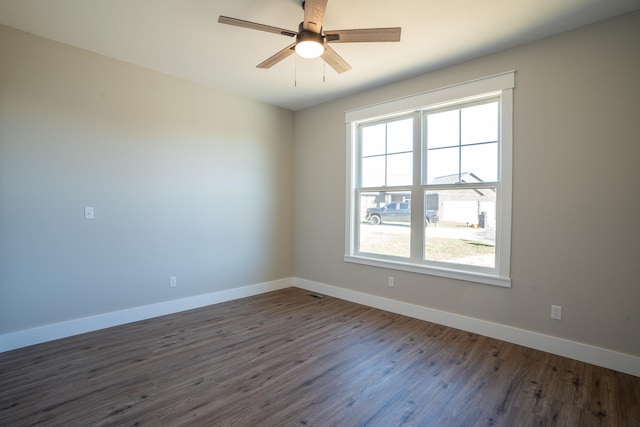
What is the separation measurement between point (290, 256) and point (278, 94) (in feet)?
8.32

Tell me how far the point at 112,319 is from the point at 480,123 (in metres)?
4.50

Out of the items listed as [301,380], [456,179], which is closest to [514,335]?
[456,179]

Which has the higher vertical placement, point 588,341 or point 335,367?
point 588,341

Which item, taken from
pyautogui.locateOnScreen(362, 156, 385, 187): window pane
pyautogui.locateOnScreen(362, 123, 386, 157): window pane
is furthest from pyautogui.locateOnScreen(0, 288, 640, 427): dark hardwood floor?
pyautogui.locateOnScreen(362, 123, 386, 157): window pane

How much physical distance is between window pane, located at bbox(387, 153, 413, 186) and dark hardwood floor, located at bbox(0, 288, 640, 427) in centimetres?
178

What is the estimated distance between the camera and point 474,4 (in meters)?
2.37

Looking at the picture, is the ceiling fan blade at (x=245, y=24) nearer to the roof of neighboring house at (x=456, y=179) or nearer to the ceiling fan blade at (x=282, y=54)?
the ceiling fan blade at (x=282, y=54)

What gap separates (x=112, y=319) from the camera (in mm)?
3326

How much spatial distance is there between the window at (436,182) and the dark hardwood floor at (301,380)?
863 millimetres

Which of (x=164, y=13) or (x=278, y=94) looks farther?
(x=278, y=94)

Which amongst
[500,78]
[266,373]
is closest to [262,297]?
[266,373]

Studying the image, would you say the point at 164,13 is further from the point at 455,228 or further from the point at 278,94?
the point at 455,228

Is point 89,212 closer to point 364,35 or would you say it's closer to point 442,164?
point 364,35

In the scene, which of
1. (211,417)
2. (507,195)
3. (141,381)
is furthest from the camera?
(507,195)
